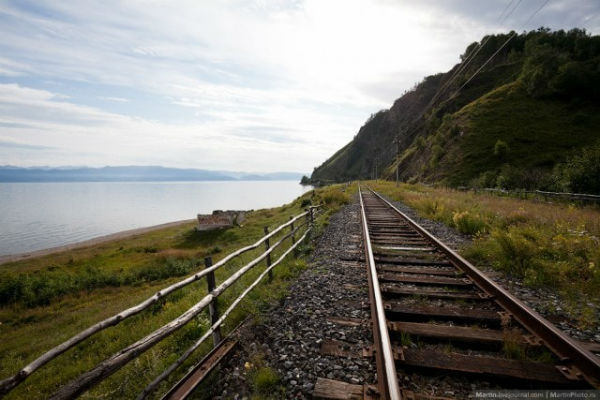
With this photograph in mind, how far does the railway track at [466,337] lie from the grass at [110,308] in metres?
2.44

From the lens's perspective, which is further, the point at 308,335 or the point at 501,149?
the point at 501,149

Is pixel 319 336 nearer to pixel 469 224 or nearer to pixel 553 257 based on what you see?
pixel 553 257

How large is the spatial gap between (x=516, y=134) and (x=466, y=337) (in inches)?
2129

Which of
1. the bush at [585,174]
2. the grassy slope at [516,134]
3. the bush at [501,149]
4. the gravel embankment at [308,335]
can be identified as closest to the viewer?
the gravel embankment at [308,335]

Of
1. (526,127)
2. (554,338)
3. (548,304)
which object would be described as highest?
(526,127)

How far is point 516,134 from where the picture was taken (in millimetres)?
45219

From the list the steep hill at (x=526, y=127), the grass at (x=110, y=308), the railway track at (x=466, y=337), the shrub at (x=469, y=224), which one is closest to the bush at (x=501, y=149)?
the steep hill at (x=526, y=127)

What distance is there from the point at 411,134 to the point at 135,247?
308 ft

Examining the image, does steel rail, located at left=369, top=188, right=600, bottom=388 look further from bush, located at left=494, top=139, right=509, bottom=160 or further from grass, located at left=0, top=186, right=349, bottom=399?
bush, located at left=494, top=139, right=509, bottom=160

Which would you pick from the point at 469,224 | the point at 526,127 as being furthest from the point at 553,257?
the point at 526,127

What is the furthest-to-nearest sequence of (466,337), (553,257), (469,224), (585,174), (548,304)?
(585,174)
(469,224)
(553,257)
(548,304)
(466,337)

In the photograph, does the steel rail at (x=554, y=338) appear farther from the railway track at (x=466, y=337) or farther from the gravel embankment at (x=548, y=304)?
the gravel embankment at (x=548, y=304)

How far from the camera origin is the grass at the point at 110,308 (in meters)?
5.02

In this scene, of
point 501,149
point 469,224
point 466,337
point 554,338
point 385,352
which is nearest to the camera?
point 385,352
